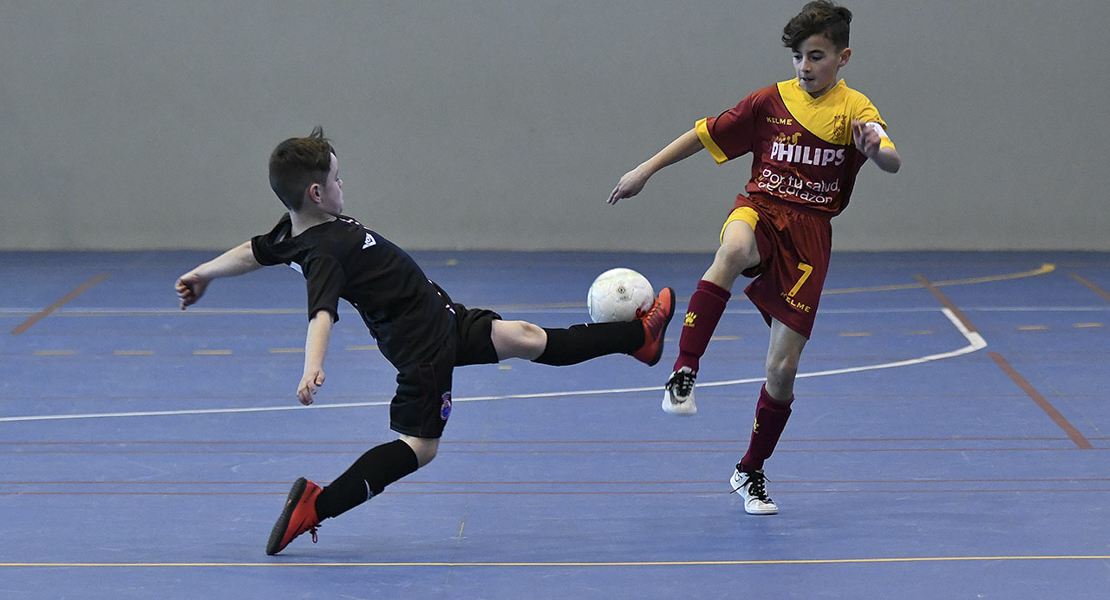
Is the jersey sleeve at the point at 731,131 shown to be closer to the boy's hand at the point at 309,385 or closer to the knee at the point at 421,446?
the knee at the point at 421,446

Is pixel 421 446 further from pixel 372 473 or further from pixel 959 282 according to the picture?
pixel 959 282

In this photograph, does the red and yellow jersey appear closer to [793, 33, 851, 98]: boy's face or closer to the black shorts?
[793, 33, 851, 98]: boy's face

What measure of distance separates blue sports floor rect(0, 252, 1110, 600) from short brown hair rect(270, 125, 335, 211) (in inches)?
49.8

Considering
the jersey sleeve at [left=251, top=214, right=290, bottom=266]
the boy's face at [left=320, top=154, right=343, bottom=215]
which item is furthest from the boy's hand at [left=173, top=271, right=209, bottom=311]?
the boy's face at [left=320, top=154, right=343, bottom=215]

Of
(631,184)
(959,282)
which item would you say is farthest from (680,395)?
(959,282)

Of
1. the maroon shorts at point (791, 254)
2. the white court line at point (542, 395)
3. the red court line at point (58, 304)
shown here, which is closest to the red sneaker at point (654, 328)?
the maroon shorts at point (791, 254)

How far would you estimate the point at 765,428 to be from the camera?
4.25 meters

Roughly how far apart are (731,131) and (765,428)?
1119mm

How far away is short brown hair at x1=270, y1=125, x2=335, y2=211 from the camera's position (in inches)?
139

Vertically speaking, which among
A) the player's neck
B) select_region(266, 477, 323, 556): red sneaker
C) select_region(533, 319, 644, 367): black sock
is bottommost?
select_region(266, 477, 323, 556): red sneaker

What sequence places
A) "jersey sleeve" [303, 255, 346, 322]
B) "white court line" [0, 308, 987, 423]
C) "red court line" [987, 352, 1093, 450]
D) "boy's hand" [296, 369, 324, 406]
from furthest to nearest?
"white court line" [0, 308, 987, 423] → "red court line" [987, 352, 1093, 450] → "jersey sleeve" [303, 255, 346, 322] → "boy's hand" [296, 369, 324, 406]

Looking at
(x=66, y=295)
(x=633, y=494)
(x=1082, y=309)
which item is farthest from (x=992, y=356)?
(x=66, y=295)

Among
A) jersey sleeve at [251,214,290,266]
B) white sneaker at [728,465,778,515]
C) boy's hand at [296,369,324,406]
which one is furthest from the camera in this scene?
white sneaker at [728,465,778,515]

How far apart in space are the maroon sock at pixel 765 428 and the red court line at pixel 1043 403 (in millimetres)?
1593
